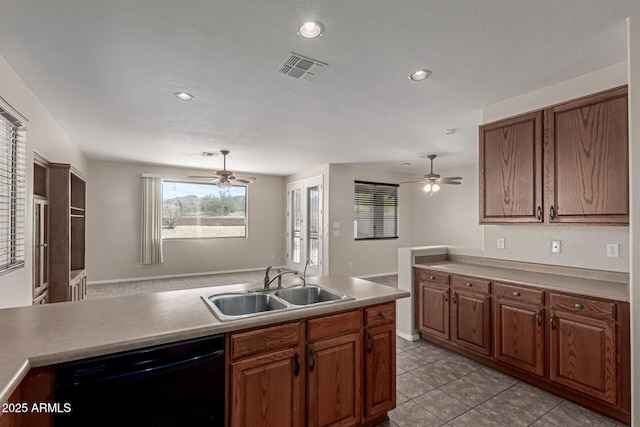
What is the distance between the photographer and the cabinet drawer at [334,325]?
5.76ft

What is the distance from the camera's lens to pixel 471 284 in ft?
9.74

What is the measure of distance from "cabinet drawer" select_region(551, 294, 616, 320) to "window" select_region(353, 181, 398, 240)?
4.71 m

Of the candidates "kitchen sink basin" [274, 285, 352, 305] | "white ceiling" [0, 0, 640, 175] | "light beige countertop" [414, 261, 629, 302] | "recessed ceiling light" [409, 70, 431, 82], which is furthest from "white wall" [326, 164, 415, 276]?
"kitchen sink basin" [274, 285, 352, 305]

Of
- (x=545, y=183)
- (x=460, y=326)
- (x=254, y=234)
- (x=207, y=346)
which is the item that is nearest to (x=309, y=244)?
(x=254, y=234)

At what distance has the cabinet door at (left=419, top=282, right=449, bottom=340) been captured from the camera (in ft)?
10.5

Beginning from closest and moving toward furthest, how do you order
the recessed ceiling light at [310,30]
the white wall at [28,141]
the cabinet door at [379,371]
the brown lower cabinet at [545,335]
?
the recessed ceiling light at [310,30] < the cabinet door at [379,371] < the brown lower cabinet at [545,335] < the white wall at [28,141]

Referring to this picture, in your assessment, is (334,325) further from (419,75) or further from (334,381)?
(419,75)

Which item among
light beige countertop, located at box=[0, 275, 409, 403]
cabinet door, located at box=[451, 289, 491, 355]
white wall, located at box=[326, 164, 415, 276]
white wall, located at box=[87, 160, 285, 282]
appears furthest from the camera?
white wall, located at box=[326, 164, 415, 276]

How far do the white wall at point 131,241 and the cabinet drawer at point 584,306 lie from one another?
258 inches

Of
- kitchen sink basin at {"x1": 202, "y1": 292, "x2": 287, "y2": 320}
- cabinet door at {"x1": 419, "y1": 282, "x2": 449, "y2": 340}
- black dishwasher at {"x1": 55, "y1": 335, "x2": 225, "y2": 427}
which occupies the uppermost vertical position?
kitchen sink basin at {"x1": 202, "y1": 292, "x2": 287, "y2": 320}

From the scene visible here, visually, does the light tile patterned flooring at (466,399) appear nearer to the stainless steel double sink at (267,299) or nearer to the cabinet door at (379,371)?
the cabinet door at (379,371)

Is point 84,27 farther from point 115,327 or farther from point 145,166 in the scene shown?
point 145,166

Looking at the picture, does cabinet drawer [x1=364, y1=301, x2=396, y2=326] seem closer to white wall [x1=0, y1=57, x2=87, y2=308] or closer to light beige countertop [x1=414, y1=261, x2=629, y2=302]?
light beige countertop [x1=414, y1=261, x2=629, y2=302]

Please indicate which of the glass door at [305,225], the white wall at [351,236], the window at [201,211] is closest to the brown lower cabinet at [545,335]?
the white wall at [351,236]
